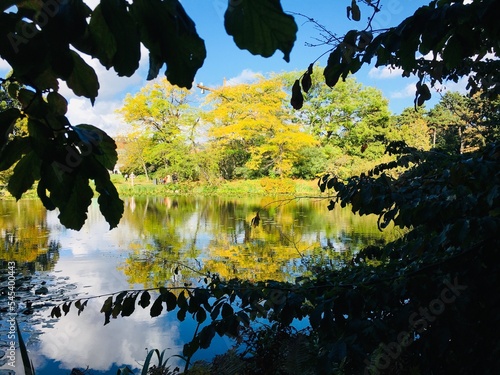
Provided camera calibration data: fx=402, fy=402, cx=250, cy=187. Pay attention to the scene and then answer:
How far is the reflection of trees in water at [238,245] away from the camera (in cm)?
604

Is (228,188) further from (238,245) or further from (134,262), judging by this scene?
(134,262)

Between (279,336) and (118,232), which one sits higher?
(279,336)

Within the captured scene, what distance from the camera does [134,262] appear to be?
670cm

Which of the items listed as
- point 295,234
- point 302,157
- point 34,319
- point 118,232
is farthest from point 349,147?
point 34,319

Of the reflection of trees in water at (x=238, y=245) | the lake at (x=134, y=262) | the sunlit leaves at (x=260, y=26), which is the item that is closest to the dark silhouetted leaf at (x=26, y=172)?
the sunlit leaves at (x=260, y=26)

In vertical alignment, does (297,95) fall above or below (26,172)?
above

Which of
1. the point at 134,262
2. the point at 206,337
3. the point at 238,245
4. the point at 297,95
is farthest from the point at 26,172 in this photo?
the point at 238,245

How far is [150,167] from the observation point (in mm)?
25781

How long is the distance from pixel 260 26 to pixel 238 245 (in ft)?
25.7

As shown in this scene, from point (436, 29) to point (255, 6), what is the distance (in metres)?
0.62

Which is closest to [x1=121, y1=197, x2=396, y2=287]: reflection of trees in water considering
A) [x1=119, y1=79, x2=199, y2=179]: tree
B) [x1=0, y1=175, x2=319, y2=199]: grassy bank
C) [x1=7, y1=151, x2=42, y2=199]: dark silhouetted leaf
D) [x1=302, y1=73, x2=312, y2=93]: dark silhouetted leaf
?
[x1=302, y1=73, x2=312, y2=93]: dark silhouetted leaf

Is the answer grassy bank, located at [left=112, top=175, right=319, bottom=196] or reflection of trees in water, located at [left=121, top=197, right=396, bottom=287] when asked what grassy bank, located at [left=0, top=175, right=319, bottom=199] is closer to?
grassy bank, located at [left=112, top=175, right=319, bottom=196]

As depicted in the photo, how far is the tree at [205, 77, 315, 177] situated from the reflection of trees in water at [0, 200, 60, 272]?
13274 millimetres

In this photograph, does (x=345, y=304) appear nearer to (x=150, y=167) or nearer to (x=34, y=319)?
(x=34, y=319)
